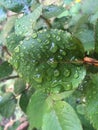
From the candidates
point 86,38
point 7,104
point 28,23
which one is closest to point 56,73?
point 28,23

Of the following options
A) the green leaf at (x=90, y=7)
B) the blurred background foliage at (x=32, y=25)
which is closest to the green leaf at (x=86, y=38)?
the blurred background foliage at (x=32, y=25)

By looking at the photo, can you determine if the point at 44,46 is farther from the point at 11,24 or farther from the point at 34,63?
the point at 11,24

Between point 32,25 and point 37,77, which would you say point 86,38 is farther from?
point 37,77

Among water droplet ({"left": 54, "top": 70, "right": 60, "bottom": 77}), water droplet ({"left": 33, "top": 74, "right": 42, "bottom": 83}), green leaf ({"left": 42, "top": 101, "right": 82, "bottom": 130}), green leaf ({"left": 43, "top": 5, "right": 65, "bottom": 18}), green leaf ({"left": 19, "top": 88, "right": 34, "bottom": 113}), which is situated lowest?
green leaf ({"left": 19, "top": 88, "right": 34, "bottom": 113})

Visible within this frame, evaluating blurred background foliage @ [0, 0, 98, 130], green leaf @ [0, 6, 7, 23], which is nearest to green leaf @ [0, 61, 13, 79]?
blurred background foliage @ [0, 0, 98, 130]

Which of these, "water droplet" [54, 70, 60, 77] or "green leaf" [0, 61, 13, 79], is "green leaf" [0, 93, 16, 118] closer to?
"green leaf" [0, 61, 13, 79]

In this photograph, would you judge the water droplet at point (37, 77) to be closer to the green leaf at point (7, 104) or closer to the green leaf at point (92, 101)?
the green leaf at point (92, 101)
